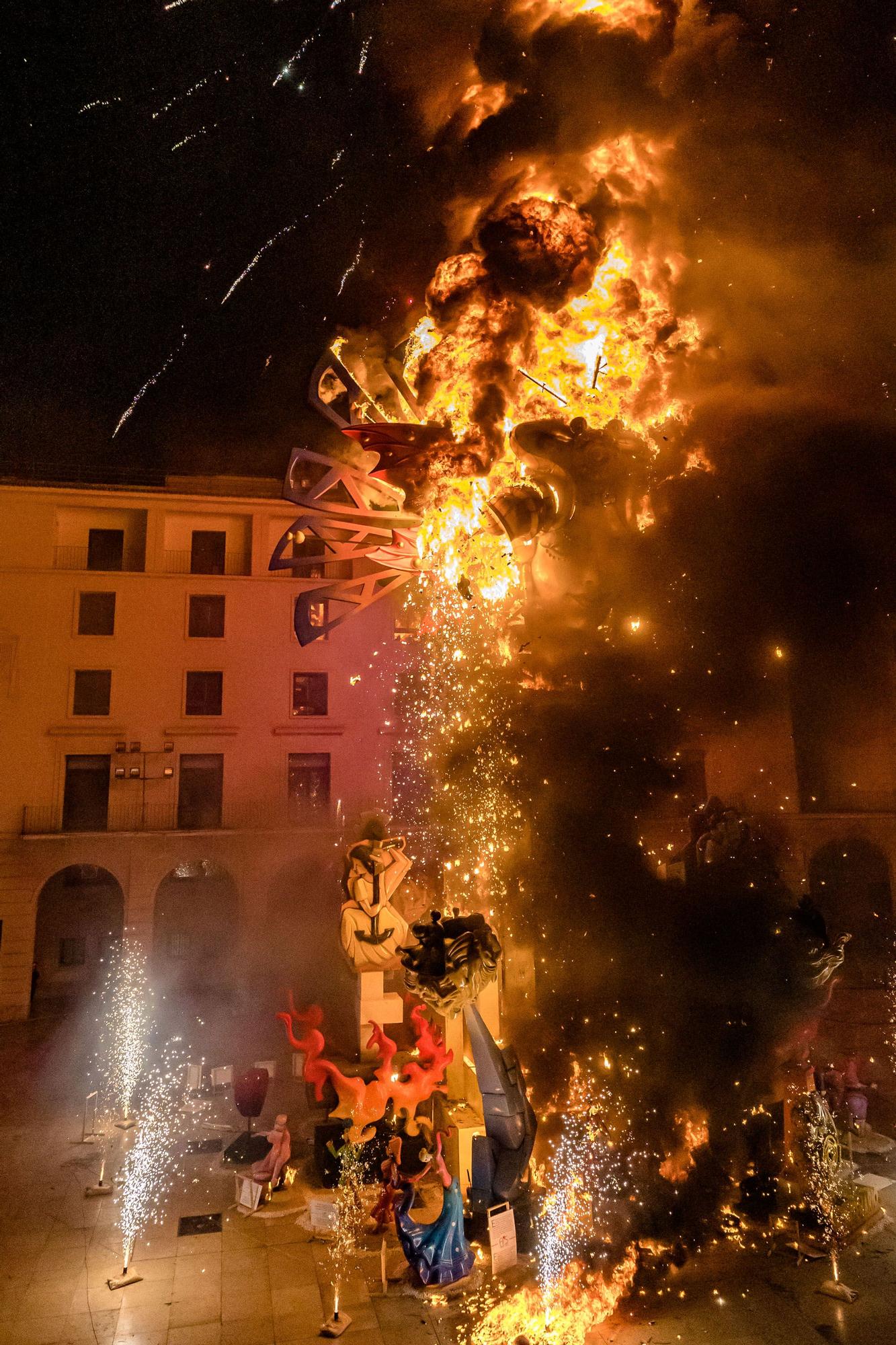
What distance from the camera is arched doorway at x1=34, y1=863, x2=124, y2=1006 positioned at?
75.7 ft

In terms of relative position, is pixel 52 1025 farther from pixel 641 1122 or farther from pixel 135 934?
pixel 641 1122

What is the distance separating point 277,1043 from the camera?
16641mm

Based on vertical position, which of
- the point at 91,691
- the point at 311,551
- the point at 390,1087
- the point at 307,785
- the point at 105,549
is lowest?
the point at 390,1087

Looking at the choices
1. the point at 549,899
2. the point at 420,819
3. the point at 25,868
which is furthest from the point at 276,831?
the point at 549,899

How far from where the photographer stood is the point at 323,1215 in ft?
27.8

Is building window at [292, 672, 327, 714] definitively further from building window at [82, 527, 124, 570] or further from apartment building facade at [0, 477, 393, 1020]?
building window at [82, 527, 124, 570]

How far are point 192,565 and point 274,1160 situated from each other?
1708 cm

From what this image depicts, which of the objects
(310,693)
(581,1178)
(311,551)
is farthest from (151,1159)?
(311,551)

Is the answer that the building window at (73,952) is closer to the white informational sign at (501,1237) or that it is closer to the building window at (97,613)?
the building window at (97,613)

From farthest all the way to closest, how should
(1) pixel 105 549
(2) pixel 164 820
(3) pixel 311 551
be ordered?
(3) pixel 311 551 < (1) pixel 105 549 < (2) pixel 164 820

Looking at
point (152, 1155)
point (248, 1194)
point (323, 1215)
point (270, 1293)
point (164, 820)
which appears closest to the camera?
point (270, 1293)

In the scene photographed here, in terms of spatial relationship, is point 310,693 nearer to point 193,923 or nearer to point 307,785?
point 307,785

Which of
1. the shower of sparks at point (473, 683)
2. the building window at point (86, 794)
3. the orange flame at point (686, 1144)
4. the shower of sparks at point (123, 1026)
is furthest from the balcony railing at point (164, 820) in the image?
the orange flame at point (686, 1144)

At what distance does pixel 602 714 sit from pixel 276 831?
1412 centimetres
